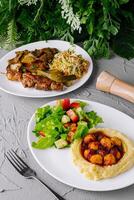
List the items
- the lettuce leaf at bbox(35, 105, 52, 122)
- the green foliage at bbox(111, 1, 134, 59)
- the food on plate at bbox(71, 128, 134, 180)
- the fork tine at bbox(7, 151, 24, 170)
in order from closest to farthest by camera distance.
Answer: the food on plate at bbox(71, 128, 134, 180) < the fork tine at bbox(7, 151, 24, 170) < the lettuce leaf at bbox(35, 105, 52, 122) < the green foliage at bbox(111, 1, 134, 59)

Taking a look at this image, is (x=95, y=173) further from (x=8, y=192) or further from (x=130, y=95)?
Answer: (x=130, y=95)

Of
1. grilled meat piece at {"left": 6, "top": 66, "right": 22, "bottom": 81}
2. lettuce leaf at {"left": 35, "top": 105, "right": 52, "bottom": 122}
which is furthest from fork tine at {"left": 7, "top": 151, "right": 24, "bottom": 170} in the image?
grilled meat piece at {"left": 6, "top": 66, "right": 22, "bottom": 81}

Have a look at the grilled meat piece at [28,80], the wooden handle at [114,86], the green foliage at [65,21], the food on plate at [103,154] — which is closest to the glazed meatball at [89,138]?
the food on plate at [103,154]

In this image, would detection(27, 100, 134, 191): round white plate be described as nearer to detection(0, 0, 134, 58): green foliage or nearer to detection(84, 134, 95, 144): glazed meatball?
detection(84, 134, 95, 144): glazed meatball

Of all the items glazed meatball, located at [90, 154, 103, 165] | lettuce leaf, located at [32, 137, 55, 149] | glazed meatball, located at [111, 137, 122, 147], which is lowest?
lettuce leaf, located at [32, 137, 55, 149]

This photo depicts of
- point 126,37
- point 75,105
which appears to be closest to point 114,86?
point 75,105


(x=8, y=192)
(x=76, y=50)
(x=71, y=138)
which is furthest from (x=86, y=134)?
(x=76, y=50)

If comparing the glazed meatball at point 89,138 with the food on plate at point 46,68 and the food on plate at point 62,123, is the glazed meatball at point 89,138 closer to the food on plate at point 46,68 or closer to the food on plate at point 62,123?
the food on plate at point 62,123
